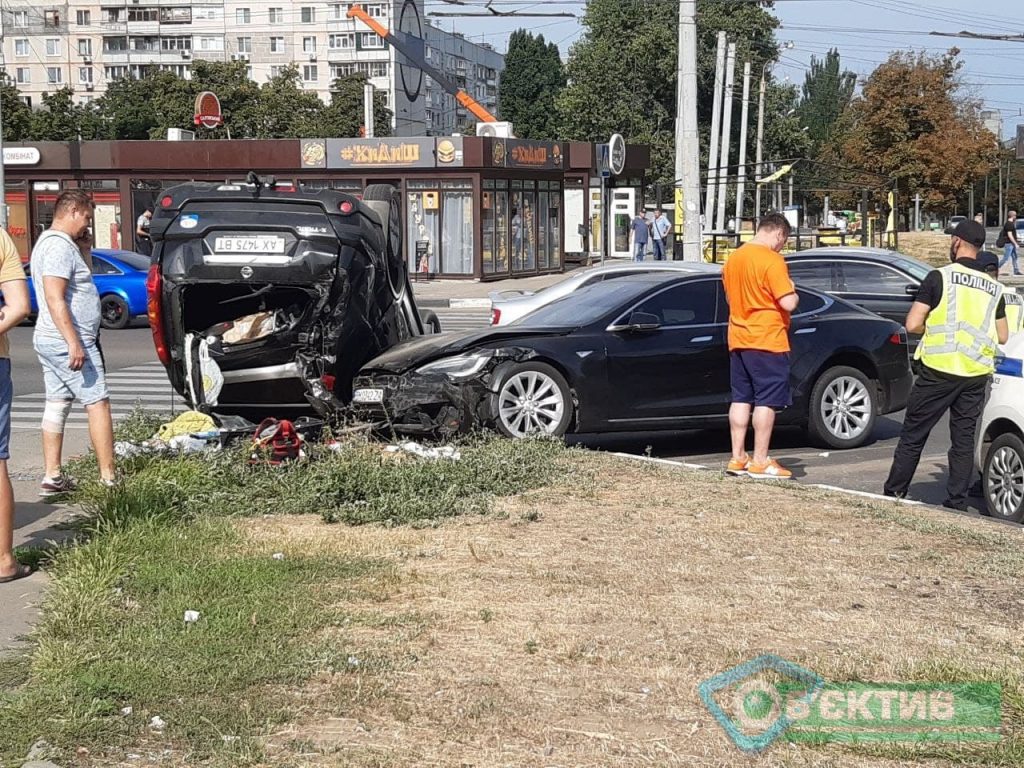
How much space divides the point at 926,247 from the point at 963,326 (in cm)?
4373

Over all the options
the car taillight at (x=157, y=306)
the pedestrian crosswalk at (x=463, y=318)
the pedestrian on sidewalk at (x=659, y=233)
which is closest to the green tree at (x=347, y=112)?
the pedestrian on sidewalk at (x=659, y=233)

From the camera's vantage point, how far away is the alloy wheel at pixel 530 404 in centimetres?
1045

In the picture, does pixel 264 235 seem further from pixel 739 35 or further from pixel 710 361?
pixel 739 35

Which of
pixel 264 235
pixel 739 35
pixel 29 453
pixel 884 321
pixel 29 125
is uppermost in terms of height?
pixel 739 35

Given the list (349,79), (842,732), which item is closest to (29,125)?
(349,79)

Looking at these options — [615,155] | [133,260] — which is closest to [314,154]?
[615,155]

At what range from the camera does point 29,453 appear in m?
10.7

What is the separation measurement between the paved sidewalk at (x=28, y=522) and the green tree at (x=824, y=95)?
114 metres

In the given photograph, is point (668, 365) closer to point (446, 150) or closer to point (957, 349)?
point (957, 349)

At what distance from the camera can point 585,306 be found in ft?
37.6

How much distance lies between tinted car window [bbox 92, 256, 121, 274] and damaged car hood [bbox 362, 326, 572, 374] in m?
14.7

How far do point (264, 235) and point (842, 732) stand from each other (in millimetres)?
6977

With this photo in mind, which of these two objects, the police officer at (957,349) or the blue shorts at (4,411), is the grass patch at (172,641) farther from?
the police officer at (957,349)

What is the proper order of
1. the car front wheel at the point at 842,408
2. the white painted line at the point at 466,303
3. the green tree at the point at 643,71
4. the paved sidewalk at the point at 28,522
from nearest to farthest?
the paved sidewalk at the point at 28,522, the car front wheel at the point at 842,408, the white painted line at the point at 466,303, the green tree at the point at 643,71
